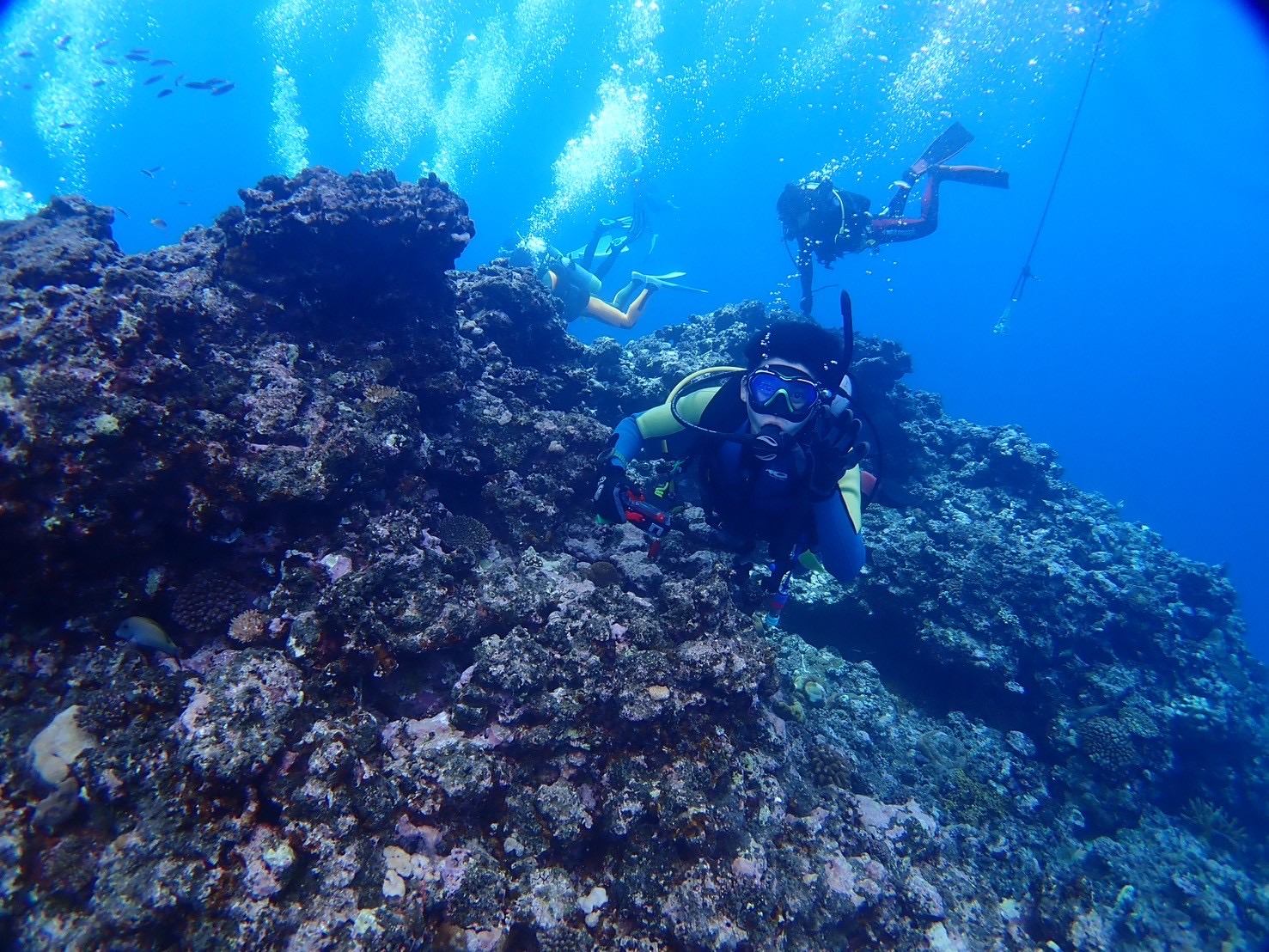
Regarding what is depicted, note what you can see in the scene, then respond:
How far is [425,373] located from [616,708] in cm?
414

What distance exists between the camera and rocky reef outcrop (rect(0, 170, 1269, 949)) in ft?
9.02

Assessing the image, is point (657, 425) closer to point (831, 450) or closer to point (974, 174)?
point (831, 450)

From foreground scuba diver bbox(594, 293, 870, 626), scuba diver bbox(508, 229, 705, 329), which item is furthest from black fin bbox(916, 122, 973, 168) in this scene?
foreground scuba diver bbox(594, 293, 870, 626)

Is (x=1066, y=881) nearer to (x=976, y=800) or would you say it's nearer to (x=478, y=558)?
(x=976, y=800)

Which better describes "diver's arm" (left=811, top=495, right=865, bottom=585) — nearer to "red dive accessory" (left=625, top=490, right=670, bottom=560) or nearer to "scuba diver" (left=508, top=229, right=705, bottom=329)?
"red dive accessory" (left=625, top=490, right=670, bottom=560)

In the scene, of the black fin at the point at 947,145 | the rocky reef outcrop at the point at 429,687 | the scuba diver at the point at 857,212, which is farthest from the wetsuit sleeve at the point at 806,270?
the rocky reef outcrop at the point at 429,687

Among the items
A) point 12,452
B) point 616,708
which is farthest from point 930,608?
point 12,452

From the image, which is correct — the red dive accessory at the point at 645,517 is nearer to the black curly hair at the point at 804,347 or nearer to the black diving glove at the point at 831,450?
the black diving glove at the point at 831,450

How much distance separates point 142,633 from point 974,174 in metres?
18.7

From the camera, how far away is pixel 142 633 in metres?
3.21

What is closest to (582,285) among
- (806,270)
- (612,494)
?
(806,270)

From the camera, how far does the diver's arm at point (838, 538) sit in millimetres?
5234

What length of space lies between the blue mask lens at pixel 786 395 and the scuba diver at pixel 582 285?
1140 cm

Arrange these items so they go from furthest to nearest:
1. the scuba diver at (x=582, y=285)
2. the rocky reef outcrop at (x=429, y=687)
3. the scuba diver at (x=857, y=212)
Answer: the scuba diver at (x=582, y=285) → the scuba diver at (x=857, y=212) → the rocky reef outcrop at (x=429, y=687)
